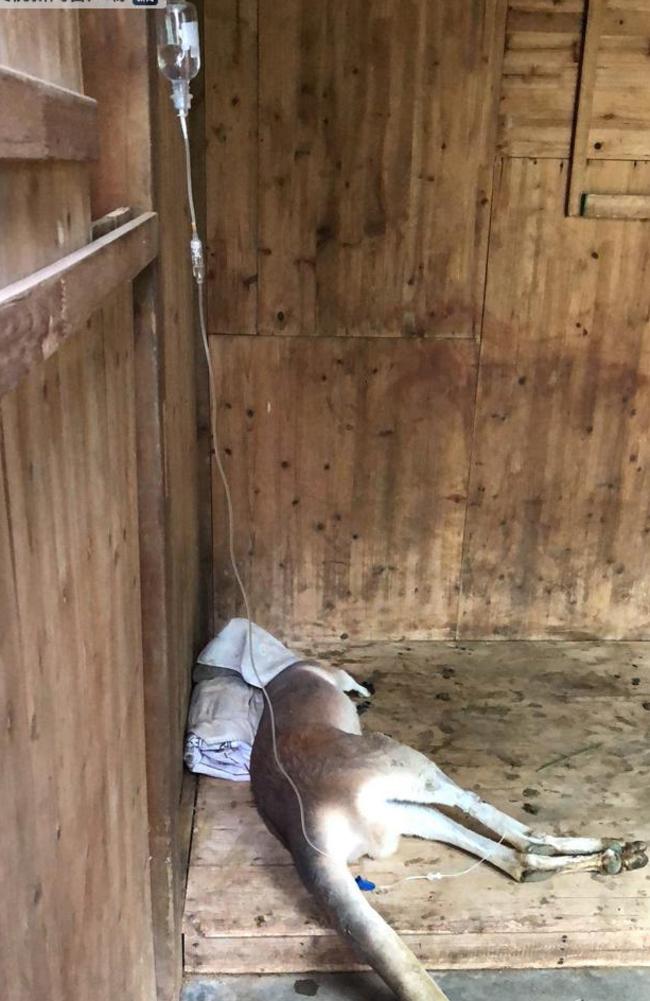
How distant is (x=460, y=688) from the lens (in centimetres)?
311

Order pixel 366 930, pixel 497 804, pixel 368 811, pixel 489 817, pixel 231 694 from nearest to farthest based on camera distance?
pixel 366 930 → pixel 368 811 → pixel 489 817 → pixel 497 804 → pixel 231 694

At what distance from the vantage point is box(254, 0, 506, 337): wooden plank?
9.00 ft

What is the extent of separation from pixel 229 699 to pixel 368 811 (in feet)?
2.28

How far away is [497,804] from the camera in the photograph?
2504mm

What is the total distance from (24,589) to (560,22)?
2670 mm

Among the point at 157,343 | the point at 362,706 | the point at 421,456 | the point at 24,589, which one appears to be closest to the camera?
the point at 24,589

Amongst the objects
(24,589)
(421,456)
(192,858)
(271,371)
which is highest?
(24,589)

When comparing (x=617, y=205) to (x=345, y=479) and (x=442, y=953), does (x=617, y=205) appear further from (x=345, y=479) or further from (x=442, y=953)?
(x=442, y=953)

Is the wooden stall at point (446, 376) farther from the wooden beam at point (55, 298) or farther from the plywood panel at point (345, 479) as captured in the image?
the wooden beam at point (55, 298)

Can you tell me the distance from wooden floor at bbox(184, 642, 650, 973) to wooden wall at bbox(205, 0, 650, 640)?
0.94 ft

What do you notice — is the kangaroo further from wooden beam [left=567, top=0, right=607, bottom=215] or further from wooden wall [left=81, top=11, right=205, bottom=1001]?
wooden beam [left=567, top=0, right=607, bottom=215]

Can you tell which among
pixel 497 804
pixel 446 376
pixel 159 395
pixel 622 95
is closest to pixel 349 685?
pixel 497 804

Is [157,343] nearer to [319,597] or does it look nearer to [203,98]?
[203,98]

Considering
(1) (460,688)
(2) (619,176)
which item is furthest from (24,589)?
(2) (619,176)
